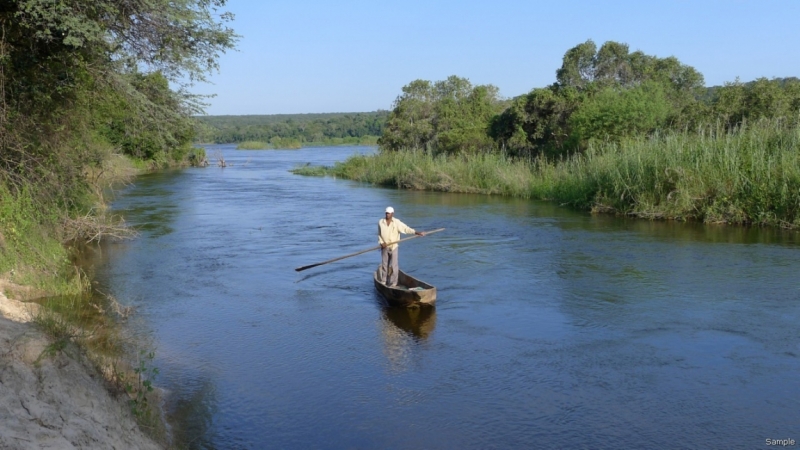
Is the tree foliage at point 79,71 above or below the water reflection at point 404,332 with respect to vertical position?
above

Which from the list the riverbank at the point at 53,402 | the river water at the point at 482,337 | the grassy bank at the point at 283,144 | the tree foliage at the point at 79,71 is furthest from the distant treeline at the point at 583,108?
the grassy bank at the point at 283,144

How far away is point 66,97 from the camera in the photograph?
14500mm

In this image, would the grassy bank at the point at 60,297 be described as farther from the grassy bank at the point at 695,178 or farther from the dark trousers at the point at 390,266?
the grassy bank at the point at 695,178

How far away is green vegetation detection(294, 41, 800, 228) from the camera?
22.1m

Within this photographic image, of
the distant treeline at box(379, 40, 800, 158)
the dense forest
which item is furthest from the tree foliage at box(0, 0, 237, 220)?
the distant treeline at box(379, 40, 800, 158)

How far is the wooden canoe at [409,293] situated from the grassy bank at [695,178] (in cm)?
1214

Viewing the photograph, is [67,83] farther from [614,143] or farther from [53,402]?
[614,143]

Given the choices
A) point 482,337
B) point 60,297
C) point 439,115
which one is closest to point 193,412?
point 482,337

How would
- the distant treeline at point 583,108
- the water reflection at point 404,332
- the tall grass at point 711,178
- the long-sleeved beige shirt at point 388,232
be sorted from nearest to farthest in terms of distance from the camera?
1. the water reflection at point 404,332
2. the long-sleeved beige shirt at point 388,232
3. the tall grass at point 711,178
4. the distant treeline at point 583,108

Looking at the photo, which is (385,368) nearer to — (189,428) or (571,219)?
(189,428)

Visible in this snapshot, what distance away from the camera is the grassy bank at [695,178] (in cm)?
2136

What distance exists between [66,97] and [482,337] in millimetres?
9230

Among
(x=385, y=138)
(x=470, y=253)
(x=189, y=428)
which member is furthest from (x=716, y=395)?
(x=385, y=138)

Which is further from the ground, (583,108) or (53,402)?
(583,108)
